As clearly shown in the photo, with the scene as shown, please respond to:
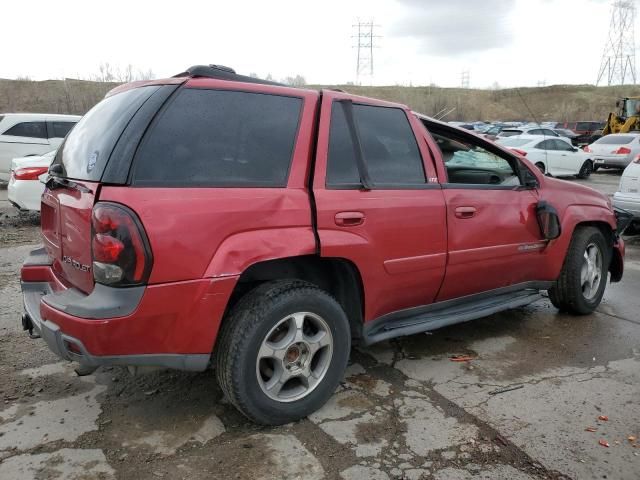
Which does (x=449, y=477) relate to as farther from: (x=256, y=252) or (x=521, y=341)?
(x=521, y=341)

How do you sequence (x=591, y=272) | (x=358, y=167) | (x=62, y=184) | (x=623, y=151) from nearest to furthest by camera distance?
(x=62, y=184) → (x=358, y=167) → (x=591, y=272) → (x=623, y=151)

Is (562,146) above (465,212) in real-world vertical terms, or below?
above

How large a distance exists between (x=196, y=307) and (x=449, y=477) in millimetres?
1410

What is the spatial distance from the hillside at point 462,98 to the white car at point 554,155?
1680 inches

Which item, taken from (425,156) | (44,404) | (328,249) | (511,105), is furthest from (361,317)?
(511,105)

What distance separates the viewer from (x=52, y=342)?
8.36ft

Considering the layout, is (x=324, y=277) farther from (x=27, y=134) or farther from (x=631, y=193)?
(x=27, y=134)

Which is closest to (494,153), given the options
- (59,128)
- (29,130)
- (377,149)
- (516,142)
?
(377,149)

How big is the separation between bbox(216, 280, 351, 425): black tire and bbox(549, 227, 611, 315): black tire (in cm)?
254

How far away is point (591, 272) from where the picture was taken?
4.77 m

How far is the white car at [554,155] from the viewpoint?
17.2 metres

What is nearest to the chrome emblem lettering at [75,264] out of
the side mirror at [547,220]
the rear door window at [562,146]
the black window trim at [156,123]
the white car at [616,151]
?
the black window trim at [156,123]

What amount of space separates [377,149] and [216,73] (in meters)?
1.07

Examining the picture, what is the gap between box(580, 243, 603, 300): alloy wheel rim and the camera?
4.69 meters
